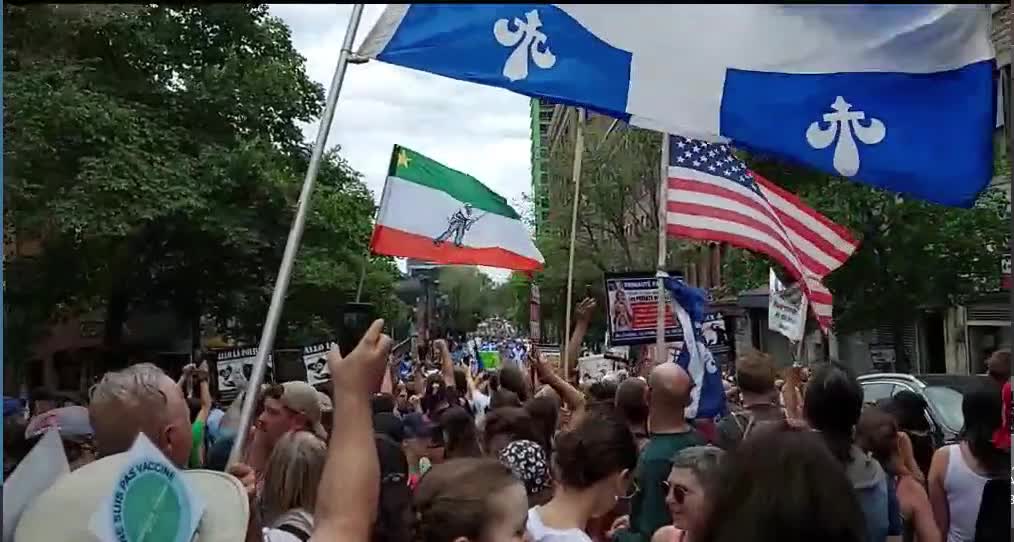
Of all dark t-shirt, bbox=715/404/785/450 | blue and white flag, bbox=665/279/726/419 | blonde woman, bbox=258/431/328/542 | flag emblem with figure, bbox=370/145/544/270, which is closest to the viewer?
blonde woman, bbox=258/431/328/542

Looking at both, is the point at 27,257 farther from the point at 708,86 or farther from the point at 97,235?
the point at 708,86

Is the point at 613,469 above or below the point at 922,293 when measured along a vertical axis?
below

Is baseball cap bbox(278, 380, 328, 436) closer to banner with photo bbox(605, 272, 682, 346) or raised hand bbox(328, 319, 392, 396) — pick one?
raised hand bbox(328, 319, 392, 396)

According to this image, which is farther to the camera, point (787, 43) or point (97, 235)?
point (97, 235)

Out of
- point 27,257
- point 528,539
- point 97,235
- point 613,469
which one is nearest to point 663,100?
point 613,469

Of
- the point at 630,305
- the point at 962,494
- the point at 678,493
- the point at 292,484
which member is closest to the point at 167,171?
the point at 630,305

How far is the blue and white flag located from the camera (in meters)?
7.00

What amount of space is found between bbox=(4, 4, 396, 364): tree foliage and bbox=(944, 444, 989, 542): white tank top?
691 inches

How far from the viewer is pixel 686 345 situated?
290 inches

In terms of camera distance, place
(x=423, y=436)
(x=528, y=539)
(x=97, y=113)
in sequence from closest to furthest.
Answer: (x=528, y=539) < (x=423, y=436) < (x=97, y=113)

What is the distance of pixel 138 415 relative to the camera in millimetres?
3086

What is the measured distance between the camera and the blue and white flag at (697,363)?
7004 millimetres

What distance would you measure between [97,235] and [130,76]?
443cm

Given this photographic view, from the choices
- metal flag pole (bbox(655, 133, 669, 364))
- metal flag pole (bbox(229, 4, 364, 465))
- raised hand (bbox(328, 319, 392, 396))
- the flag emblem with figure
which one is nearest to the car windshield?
metal flag pole (bbox(655, 133, 669, 364))
